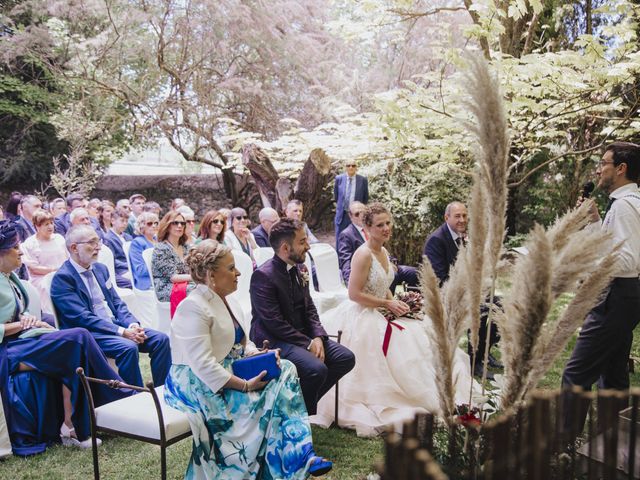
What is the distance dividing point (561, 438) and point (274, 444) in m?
1.74

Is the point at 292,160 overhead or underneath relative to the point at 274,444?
overhead

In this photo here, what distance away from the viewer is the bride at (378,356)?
13.2 ft

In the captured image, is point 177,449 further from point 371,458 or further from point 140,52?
point 140,52

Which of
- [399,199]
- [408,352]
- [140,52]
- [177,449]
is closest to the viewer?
[177,449]

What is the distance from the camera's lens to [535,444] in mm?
1199

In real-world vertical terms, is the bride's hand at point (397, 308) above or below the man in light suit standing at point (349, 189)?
below

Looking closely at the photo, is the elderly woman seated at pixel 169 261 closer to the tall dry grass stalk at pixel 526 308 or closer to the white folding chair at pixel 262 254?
the white folding chair at pixel 262 254

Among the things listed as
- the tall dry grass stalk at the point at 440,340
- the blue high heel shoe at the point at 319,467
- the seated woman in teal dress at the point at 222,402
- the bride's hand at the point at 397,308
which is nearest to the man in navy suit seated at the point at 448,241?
the bride's hand at the point at 397,308

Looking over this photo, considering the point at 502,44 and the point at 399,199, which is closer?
the point at 502,44

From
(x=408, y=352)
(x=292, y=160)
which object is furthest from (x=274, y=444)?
(x=292, y=160)

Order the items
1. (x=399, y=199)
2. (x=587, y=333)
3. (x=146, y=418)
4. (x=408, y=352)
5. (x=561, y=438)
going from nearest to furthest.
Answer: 1. (x=561, y=438)
2. (x=146, y=418)
3. (x=587, y=333)
4. (x=408, y=352)
5. (x=399, y=199)

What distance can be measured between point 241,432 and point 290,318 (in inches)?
40.0

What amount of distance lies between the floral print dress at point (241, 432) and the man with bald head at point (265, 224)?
12.5 ft

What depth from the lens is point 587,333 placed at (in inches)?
130
